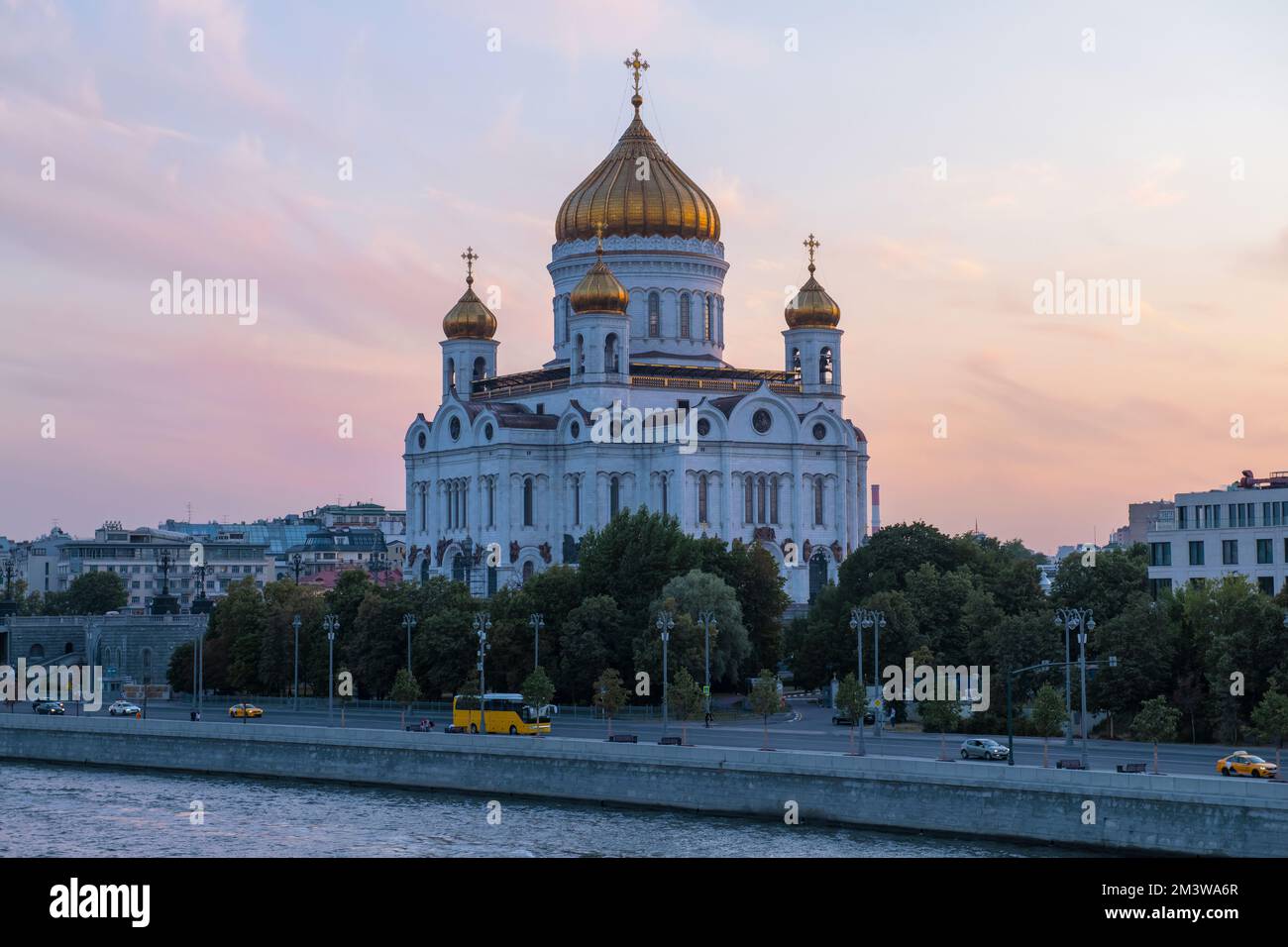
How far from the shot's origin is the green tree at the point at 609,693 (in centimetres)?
6456

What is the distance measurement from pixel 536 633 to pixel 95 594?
2617 inches

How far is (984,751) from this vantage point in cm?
5006

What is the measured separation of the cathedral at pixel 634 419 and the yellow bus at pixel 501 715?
31001 mm

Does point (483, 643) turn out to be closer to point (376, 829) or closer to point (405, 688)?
point (405, 688)

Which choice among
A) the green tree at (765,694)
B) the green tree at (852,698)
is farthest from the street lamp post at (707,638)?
the green tree at (852,698)

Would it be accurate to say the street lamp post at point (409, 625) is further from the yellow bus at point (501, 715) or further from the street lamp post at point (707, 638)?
the street lamp post at point (707, 638)

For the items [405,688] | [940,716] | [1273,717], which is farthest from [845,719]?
[1273,717]

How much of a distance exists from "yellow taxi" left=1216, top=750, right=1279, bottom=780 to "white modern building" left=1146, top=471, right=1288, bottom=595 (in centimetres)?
1959

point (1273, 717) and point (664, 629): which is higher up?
point (664, 629)

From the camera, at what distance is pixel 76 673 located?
84.9m

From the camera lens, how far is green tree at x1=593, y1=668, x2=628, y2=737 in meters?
64.6
